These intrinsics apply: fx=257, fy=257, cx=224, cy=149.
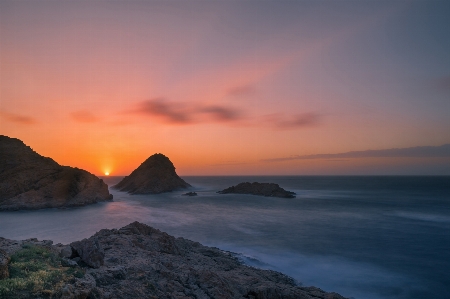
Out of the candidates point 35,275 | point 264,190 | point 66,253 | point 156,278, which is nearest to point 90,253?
point 66,253

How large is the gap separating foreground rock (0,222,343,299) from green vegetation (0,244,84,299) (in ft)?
0.98

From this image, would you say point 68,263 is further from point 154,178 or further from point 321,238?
point 154,178

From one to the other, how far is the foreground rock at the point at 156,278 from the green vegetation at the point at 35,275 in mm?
299

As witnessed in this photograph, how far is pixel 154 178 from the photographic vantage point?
84.4 metres

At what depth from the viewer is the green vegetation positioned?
20.8 ft

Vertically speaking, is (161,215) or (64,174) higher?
(64,174)

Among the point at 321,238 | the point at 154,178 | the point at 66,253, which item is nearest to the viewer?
the point at 66,253

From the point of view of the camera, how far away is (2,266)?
273 inches

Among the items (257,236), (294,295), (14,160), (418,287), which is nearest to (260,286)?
(294,295)

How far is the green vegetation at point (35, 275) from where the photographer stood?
20.8 ft

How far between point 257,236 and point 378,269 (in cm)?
1171

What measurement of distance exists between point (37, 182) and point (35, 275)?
44658mm

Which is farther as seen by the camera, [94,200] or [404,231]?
[94,200]

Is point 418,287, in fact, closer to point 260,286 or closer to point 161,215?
point 260,286
